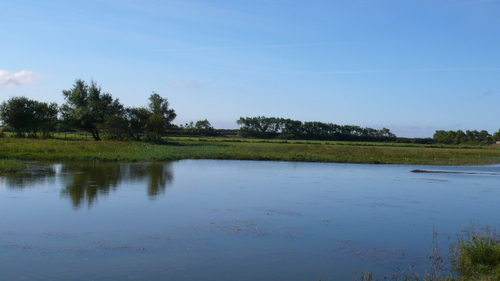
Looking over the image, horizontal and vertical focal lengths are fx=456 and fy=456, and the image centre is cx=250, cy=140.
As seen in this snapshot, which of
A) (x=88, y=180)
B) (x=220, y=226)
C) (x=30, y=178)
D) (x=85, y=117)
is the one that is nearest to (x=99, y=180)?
(x=88, y=180)

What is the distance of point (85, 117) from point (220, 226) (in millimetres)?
54009

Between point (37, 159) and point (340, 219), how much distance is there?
2535 centimetres

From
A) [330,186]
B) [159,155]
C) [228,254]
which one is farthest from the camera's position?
[159,155]

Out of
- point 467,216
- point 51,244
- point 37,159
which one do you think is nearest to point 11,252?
point 51,244

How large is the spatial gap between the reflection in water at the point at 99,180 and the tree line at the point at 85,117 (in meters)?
33.9

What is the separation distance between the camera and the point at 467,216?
14781 mm

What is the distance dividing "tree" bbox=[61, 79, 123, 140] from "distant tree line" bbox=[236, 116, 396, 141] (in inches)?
2849

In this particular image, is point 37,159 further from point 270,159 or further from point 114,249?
point 114,249

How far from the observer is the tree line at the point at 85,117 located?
6041 centimetres

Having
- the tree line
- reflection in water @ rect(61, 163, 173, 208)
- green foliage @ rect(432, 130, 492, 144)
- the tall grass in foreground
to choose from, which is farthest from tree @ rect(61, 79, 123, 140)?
green foliage @ rect(432, 130, 492, 144)

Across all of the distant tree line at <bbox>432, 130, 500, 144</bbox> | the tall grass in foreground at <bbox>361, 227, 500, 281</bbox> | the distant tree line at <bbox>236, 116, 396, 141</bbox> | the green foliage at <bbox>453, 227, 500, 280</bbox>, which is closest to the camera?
the tall grass in foreground at <bbox>361, 227, 500, 281</bbox>

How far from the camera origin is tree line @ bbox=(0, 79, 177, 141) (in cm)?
6041

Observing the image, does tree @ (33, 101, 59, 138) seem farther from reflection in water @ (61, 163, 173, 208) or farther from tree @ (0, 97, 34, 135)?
reflection in water @ (61, 163, 173, 208)

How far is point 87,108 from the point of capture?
6269cm
